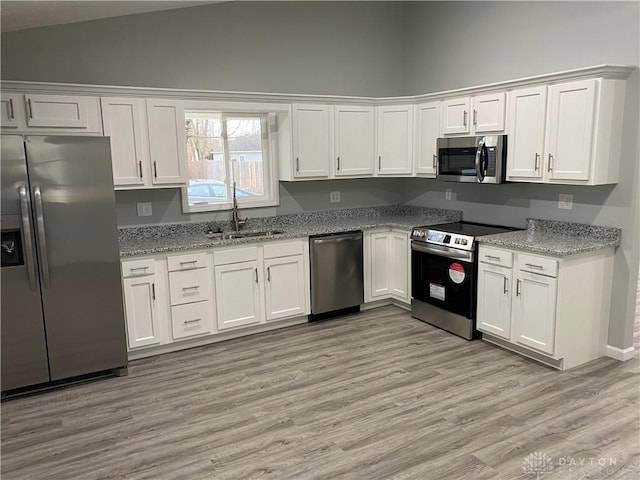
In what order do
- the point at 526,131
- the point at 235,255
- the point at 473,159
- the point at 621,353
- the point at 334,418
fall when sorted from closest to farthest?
1. the point at 334,418
2. the point at 621,353
3. the point at 526,131
4. the point at 235,255
5. the point at 473,159

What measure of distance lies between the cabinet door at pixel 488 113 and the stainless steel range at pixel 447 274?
90 centimetres

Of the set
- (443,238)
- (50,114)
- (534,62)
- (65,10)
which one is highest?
(65,10)

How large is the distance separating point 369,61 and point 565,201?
2.63 meters

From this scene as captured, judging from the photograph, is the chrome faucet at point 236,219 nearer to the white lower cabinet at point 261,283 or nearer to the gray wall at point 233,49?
the white lower cabinet at point 261,283

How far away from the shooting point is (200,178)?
186 inches

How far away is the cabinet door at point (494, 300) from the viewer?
3904 millimetres

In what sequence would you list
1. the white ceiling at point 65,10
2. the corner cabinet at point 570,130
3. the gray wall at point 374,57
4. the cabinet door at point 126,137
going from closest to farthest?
the white ceiling at point 65,10, the corner cabinet at point 570,130, the gray wall at point 374,57, the cabinet door at point 126,137

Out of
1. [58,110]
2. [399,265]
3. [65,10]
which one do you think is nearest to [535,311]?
[399,265]

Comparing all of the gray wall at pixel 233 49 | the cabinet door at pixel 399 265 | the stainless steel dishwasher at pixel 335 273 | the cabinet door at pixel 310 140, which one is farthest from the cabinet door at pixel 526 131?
the gray wall at pixel 233 49

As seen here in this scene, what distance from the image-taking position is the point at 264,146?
16.5 ft

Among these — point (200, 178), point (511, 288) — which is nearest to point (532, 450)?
point (511, 288)

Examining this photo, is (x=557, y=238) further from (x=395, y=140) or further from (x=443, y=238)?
(x=395, y=140)

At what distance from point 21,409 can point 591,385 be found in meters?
3.86

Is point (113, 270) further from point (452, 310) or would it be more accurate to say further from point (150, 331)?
point (452, 310)
